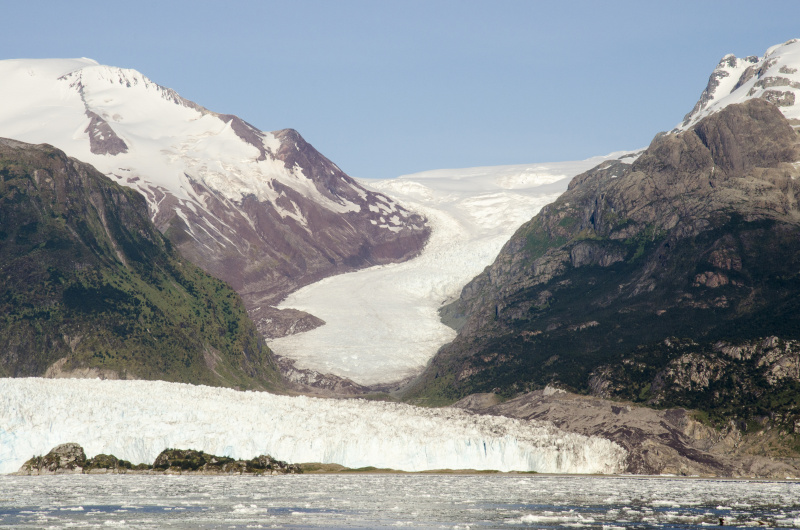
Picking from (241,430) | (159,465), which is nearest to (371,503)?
(241,430)

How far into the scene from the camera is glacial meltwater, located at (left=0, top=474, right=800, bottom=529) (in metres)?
96.4

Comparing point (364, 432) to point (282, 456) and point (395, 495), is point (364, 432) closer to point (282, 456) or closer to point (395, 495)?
point (282, 456)

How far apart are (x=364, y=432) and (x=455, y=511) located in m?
72.7

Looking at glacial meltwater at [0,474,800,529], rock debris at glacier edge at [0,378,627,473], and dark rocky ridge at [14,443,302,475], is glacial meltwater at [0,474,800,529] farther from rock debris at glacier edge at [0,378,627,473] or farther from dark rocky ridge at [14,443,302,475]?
rock debris at glacier edge at [0,378,627,473]

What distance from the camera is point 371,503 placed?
114938 millimetres

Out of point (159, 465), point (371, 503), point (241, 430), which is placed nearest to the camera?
point (371, 503)

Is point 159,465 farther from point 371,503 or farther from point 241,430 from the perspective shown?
point 371,503

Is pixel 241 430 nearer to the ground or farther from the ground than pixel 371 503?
farther from the ground

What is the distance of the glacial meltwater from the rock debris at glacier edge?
455 inches

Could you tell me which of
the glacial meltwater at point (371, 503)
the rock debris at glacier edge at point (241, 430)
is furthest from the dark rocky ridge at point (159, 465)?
the glacial meltwater at point (371, 503)

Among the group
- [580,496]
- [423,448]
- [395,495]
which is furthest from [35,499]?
[423,448]

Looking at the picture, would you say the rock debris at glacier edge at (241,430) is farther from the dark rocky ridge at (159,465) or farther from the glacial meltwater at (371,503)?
the glacial meltwater at (371,503)

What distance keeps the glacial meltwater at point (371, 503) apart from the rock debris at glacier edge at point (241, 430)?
11.6 meters

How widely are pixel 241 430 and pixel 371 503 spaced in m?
59.7
